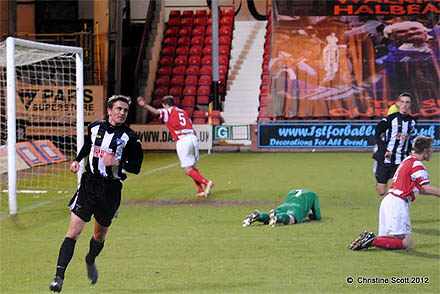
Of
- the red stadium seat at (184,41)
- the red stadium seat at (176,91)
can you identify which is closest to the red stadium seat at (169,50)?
the red stadium seat at (184,41)

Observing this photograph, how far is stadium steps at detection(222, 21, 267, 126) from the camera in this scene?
2953 cm

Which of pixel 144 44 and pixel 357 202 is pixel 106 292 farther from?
pixel 144 44

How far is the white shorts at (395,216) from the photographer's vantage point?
911cm

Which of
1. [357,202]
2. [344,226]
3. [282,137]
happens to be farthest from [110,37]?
[344,226]

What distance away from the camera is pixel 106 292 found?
7348mm

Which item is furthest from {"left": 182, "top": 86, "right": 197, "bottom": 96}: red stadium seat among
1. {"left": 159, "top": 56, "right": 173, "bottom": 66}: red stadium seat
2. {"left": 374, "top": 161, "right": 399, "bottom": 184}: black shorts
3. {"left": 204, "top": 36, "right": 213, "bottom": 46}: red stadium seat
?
{"left": 374, "top": 161, "right": 399, "bottom": 184}: black shorts

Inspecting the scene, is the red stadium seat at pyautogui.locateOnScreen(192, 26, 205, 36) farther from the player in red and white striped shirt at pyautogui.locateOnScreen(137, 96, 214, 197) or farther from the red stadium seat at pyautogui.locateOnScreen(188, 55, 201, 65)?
the player in red and white striped shirt at pyautogui.locateOnScreen(137, 96, 214, 197)

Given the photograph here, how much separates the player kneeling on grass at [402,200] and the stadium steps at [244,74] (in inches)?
758

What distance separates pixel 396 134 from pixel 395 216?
A: 2816 millimetres

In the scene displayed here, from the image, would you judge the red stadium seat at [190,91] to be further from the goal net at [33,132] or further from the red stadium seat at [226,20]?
the goal net at [33,132]

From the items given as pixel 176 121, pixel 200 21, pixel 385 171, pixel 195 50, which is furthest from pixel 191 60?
pixel 385 171

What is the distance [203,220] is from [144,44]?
20284 millimetres

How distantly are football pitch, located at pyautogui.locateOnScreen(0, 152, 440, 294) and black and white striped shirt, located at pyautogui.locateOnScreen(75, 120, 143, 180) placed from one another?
1.12 metres

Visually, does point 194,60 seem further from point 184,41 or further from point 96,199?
point 96,199
